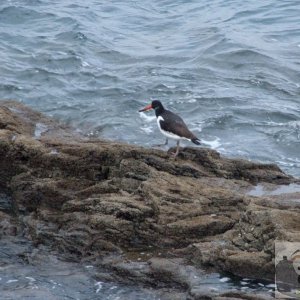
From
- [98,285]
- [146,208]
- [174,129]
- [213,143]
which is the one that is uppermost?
[174,129]

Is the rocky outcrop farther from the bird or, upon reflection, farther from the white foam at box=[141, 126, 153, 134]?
the white foam at box=[141, 126, 153, 134]

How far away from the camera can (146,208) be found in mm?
9836

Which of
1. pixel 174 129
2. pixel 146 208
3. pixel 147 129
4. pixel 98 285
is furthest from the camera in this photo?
pixel 147 129

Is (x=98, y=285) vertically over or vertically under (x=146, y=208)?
under

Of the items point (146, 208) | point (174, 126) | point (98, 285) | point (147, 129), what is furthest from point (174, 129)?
point (147, 129)

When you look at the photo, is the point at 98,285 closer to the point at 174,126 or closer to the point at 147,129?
the point at 174,126

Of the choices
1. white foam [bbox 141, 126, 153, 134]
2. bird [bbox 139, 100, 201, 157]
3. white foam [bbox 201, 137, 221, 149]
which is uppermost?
bird [bbox 139, 100, 201, 157]

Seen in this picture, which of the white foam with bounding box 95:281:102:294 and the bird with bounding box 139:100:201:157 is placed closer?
the white foam with bounding box 95:281:102:294

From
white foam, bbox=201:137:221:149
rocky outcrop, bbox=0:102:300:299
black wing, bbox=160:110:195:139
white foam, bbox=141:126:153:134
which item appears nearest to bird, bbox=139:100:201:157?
black wing, bbox=160:110:195:139

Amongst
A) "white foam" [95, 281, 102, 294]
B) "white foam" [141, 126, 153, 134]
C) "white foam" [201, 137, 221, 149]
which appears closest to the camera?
"white foam" [95, 281, 102, 294]

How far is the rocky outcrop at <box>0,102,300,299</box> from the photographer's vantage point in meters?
8.93

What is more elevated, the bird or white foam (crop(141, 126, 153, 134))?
the bird

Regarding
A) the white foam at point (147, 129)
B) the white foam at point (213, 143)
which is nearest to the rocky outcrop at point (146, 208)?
the white foam at point (213, 143)

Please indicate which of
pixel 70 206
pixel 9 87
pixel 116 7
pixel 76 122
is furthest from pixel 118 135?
pixel 116 7
